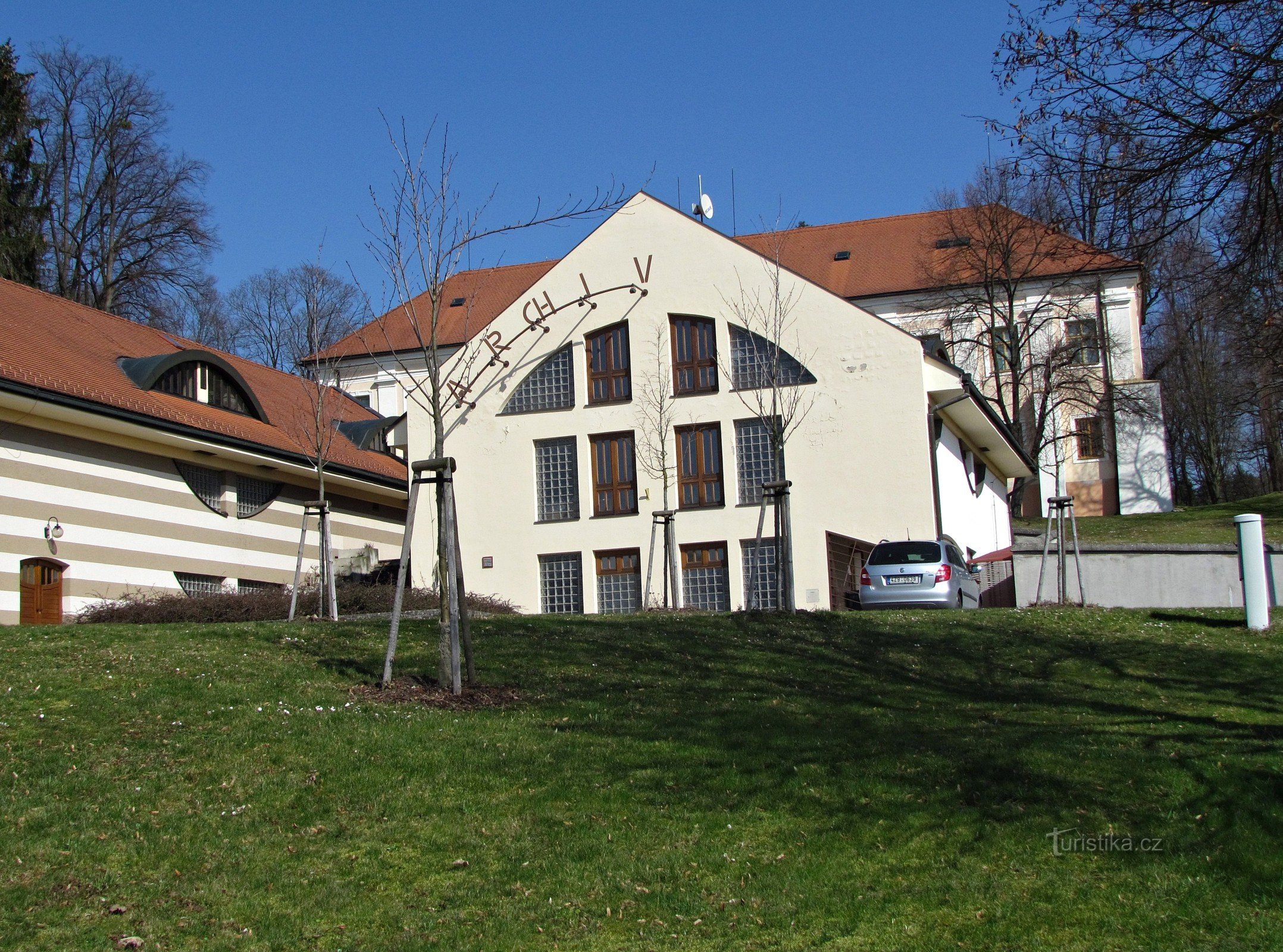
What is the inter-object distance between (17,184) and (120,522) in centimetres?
2158

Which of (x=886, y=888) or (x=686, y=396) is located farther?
(x=686, y=396)

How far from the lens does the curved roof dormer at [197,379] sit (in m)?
28.2

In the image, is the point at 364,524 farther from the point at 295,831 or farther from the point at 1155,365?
the point at 1155,365

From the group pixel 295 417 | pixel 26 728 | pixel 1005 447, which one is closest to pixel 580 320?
pixel 295 417

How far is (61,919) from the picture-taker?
7355 mm

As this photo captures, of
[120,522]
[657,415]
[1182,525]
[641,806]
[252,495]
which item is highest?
[657,415]

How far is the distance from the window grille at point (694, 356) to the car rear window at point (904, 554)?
9437 mm

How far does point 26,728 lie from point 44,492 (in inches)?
580

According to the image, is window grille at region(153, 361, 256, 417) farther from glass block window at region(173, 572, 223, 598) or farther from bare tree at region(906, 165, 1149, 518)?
bare tree at region(906, 165, 1149, 518)

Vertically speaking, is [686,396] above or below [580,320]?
below

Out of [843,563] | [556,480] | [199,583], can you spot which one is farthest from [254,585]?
[843,563]

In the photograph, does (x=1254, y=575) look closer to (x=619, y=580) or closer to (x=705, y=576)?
(x=705, y=576)

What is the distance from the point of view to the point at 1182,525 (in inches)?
1591

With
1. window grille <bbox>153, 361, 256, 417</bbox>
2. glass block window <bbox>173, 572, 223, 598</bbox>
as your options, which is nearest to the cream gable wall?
window grille <bbox>153, 361, 256, 417</bbox>
